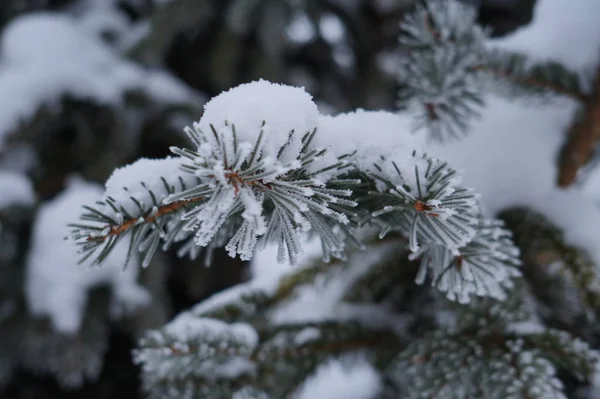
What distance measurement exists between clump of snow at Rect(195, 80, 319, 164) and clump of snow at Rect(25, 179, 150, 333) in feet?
3.22

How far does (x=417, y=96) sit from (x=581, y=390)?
454 millimetres

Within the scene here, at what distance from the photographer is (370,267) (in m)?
0.81

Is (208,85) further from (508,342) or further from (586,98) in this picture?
(508,342)

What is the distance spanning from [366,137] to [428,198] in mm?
96

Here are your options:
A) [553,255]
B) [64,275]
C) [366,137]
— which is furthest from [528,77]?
[64,275]

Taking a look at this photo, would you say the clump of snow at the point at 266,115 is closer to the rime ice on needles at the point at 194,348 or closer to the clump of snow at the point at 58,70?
the rime ice on needles at the point at 194,348

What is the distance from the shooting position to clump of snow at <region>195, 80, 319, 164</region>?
0.36 m

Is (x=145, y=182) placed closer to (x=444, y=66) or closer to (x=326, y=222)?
(x=326, y=222)

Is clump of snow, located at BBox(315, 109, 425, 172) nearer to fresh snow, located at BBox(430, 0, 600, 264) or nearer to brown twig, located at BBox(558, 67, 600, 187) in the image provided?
fresh snow, located at BBox(430, 0, 600, 264)

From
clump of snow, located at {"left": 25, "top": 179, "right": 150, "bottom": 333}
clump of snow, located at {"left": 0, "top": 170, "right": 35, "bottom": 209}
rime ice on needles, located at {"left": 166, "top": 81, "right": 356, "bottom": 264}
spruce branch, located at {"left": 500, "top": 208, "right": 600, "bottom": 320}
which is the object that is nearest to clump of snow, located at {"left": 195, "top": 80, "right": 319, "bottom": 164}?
rime ice on needles, located at {"left": 166, "top": 81, "right": 356, "bottom": 264}

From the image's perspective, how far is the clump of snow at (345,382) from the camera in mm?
728

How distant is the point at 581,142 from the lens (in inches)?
30.6

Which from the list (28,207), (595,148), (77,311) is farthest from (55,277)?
(595,148)

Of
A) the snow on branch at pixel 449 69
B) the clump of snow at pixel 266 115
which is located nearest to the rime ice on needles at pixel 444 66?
the snow on branch at pixel 449 69
